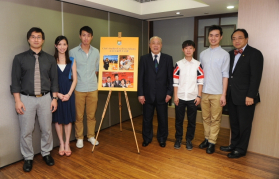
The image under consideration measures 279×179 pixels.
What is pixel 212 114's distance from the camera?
10.8ft

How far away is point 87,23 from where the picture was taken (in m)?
3.82

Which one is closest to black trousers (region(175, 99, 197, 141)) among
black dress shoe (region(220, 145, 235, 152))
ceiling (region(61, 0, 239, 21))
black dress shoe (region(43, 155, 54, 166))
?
black dress shoe (region(220, 145, 235, 152))

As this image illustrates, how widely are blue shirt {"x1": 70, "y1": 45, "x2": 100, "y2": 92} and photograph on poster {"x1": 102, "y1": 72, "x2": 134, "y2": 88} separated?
0.87 ft

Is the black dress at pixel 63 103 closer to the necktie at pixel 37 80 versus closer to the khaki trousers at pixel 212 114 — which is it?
the necktie at pixel 37 80

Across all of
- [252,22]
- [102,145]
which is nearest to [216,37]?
[252,22]

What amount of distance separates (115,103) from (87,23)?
1752 millimetres

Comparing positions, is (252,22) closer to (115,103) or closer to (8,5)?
(115,103)

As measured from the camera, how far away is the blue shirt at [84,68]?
337 cm

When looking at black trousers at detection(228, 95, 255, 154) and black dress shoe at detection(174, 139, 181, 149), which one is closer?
black trousers at detection(228, 95, 255, 154)

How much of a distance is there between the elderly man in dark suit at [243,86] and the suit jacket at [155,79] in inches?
35.7

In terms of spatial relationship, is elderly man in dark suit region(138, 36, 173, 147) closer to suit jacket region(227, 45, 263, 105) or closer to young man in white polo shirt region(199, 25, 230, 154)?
young man in white polo shirt region(199, 25, 230, 154)

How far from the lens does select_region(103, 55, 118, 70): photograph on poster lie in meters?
A: 3.31

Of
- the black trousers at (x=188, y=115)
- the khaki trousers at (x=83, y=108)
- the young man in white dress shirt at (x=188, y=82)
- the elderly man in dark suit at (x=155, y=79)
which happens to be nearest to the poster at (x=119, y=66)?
the elderly man in dark suit at (x=155, y=79)

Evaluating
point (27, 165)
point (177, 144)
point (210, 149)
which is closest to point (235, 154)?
point (210, 149)
